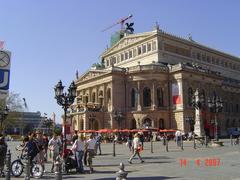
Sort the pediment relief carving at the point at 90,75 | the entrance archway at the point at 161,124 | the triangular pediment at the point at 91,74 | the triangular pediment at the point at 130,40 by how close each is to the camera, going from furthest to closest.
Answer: the triangular pediment at the point at 130,40 < the pediment relief carving at the point at 90,75 < the triangular pediment at the point at 91,74 < the entrance archway at the point at 161,124

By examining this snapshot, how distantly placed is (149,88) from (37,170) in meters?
55.7

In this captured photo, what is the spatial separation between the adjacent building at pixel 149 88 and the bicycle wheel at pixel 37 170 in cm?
4412

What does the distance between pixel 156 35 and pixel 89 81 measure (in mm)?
17386

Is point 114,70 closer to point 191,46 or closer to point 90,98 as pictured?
point 90,98

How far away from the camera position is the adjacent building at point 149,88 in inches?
2803

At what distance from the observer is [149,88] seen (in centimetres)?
7219

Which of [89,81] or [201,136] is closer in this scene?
[201,136]

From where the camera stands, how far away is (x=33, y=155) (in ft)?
57.7

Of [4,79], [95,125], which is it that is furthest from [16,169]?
[95,125]

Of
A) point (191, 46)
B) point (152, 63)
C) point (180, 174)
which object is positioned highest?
point (191, 46)

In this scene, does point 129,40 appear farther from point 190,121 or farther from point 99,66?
point 190,121

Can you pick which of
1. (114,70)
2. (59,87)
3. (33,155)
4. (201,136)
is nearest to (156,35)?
(114,70)

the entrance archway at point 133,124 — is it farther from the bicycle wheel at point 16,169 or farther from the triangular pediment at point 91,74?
the bicycle wheel at point 16,169
